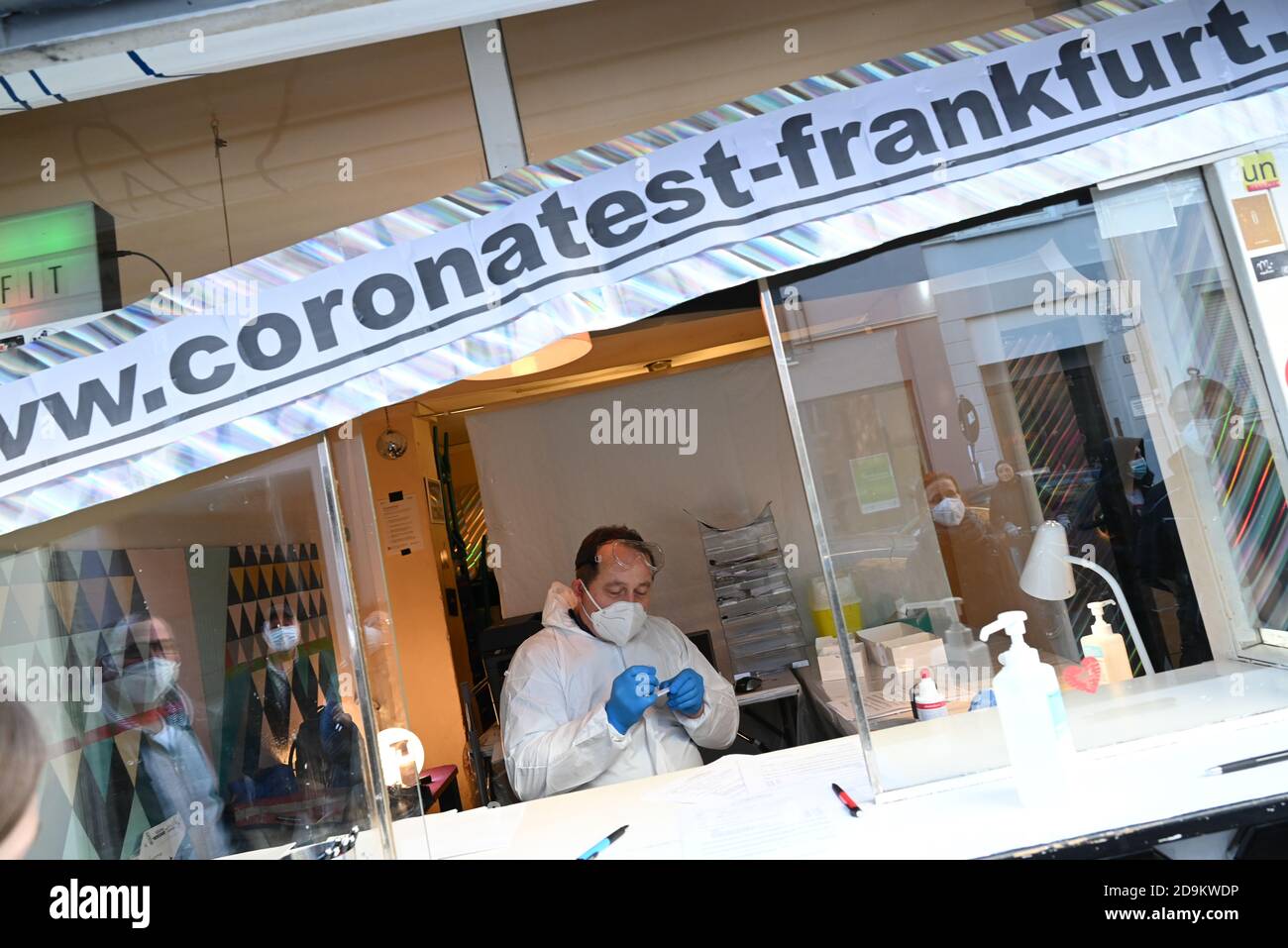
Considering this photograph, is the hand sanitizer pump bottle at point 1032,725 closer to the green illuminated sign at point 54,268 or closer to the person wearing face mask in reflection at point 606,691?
the person wearing face mask in reflection at point 606,691

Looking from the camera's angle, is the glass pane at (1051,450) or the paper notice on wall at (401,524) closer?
the glass pane at (1051,450)

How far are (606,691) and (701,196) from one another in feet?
5.60

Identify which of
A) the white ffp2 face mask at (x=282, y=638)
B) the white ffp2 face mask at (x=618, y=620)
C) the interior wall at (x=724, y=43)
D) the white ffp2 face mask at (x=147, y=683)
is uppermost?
the interior wall at (x=724, y=43)

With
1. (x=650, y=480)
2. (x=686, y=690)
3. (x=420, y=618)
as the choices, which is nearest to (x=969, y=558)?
(x=686, y=690)

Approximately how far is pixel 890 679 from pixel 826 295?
2.91ft

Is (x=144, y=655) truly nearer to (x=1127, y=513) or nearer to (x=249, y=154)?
(x=249, y=154)

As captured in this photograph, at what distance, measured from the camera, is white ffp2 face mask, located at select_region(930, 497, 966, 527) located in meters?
2.11

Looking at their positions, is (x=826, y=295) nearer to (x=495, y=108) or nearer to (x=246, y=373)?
(x=495, y=108)

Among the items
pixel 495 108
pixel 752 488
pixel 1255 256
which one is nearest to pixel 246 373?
pixel 495 108

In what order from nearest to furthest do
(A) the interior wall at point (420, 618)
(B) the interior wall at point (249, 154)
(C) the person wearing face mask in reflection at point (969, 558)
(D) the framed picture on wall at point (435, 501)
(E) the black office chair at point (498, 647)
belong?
(C) the person wearing face mask in reflection at point (969, 558) < (B) the interior wall at point (249, 154) < (E) the black office chair at point (498, 647) < (A) the interior wall at point (420, 618) < (D) the framed picture on wall at point (435, 501)

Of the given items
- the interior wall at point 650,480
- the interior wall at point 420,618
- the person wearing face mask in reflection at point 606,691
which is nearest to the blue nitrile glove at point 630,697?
the person wearing face mask in reflection at point 606,691

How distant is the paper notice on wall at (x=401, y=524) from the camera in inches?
223

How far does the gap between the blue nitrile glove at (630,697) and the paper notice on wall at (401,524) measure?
3.39 meters

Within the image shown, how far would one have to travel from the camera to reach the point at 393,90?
8.96 feet
